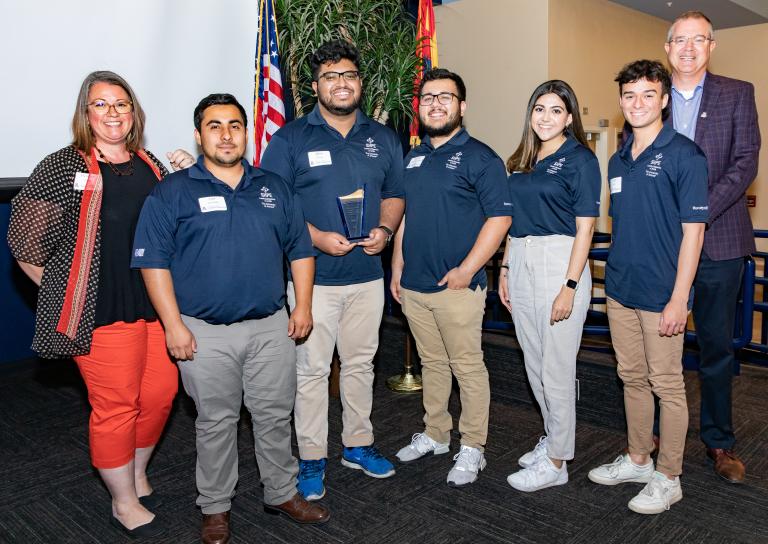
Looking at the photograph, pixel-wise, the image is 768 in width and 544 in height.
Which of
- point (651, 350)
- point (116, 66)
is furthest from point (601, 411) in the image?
point (116, 66)

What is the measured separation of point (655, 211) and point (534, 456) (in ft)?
3.92

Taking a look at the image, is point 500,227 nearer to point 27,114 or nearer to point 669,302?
point 669,302

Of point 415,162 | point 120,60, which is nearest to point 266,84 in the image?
point 120,60

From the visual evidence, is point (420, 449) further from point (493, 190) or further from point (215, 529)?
point (493, 190)

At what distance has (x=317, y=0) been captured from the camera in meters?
4.03

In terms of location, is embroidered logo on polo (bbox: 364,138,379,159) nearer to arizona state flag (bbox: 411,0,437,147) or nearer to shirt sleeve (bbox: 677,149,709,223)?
shirt sleeve (bbox: 677,149,709,223)

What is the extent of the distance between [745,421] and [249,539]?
2596 millimetres

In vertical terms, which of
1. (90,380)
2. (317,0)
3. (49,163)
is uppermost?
(317,0)

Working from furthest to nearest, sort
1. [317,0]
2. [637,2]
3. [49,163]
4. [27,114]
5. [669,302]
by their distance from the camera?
1. [637,2]
2. [317,0]
3. [27,114]
4. [669,302]
5. [49,163]

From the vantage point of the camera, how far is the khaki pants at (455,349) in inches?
108

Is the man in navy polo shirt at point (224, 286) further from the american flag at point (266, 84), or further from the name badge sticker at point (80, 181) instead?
the american flag at point (266, 84)

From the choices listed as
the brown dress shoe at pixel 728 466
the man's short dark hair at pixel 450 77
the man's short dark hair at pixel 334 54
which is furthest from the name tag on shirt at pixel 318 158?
the brown dress shoe at pixel 728 466

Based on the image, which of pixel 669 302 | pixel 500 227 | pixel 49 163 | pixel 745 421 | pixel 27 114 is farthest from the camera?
pixel 745 421

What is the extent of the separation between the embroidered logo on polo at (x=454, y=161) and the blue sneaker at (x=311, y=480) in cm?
134
